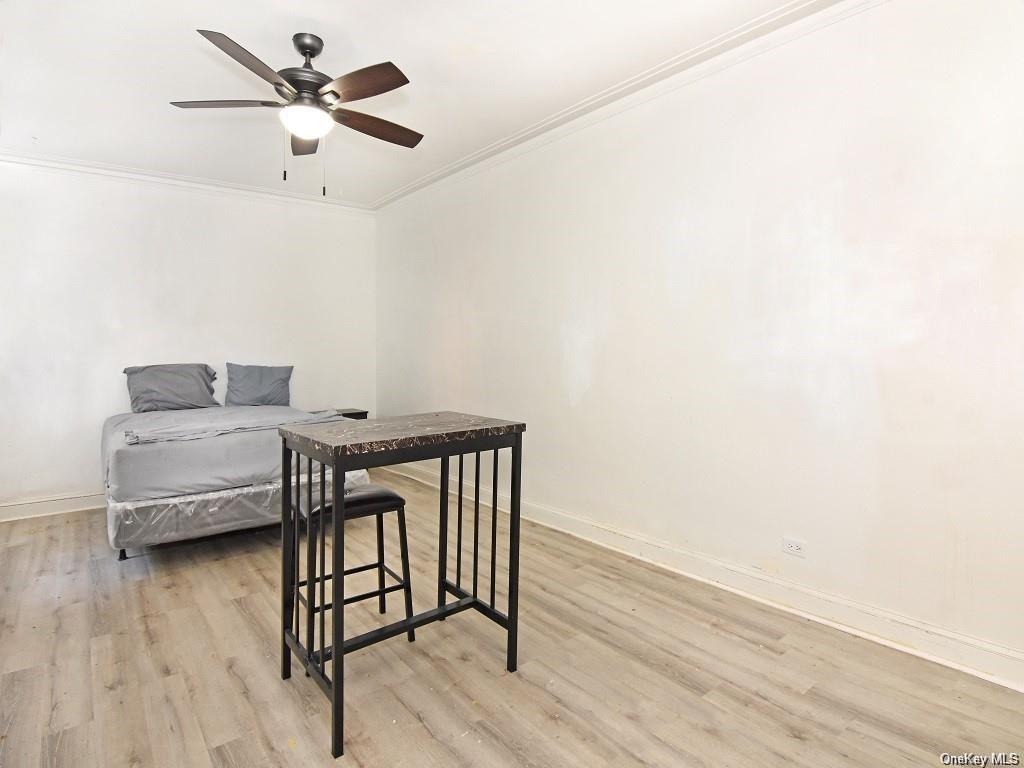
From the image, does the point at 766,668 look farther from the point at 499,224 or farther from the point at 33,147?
the point at 33,147

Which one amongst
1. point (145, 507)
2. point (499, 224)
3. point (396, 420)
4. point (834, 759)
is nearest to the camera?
point (834, 759)

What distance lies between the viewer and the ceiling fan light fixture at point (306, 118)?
8.42 ft

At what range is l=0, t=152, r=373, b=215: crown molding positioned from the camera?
421 centimetres

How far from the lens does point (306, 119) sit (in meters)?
2.61

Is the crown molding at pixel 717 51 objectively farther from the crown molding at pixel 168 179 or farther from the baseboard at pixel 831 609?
the baseboard at pixel 831 609

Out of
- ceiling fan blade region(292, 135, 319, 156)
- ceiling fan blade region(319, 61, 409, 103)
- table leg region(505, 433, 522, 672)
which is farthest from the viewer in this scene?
ceiling fan blade region(292, 135, 319, 156)

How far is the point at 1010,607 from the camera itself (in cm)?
206

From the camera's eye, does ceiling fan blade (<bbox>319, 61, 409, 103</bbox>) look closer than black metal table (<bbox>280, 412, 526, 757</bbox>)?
No

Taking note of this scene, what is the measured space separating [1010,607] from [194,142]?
532 cm

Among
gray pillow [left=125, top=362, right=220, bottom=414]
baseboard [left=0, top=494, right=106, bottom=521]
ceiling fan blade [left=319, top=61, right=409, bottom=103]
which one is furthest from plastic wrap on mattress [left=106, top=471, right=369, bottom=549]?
ceiling fan blade [left=319, top=61, right=409, bottom=103]

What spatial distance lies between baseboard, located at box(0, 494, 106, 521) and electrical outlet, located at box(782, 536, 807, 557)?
502 cm

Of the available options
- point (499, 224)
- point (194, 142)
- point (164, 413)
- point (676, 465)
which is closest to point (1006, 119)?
point (676, 465)

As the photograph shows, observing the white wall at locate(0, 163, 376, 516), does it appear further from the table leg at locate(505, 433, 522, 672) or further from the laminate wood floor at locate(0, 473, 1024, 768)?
the table leg at locate(505, 433, 522, 672)

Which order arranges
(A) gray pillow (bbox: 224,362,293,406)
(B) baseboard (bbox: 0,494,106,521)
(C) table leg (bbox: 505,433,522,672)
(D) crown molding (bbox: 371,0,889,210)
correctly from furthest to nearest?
(A) gray pillow (bbox: 224,362,293,406) < (B) baseboard (bbox: 0,494,106,521) < (D) crown molding (bbox: 371,0,889,210) < (C) table leg (bbox: 505,433,522,672)
